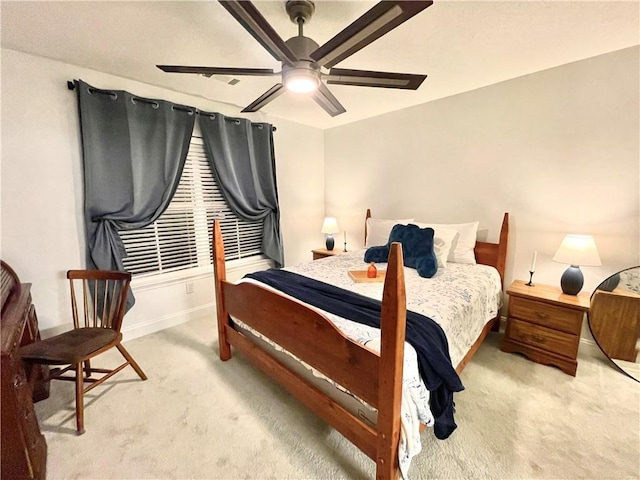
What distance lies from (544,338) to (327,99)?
8.05 ft

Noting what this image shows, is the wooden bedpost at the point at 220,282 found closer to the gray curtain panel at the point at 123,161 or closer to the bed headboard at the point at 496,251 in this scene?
the gray curtain panel at the point at 123,161

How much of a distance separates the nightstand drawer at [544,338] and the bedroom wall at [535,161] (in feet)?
1.76

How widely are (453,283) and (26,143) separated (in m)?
3.41

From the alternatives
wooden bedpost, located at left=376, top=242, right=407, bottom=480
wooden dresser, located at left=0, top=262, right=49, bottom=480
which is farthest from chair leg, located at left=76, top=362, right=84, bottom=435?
wooden bedpost, located at left=376, top=242, right=407, bottom=480

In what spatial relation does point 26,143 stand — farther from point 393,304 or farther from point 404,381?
point 404,381

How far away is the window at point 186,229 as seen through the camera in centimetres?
271

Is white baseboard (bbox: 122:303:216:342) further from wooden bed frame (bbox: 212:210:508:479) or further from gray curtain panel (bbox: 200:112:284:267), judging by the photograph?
wooden bed frame (bbox: 212:210:508:479)

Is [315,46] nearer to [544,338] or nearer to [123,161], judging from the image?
[123,161]

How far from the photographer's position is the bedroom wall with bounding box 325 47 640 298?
81.1 inches

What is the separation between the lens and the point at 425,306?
5.42 ft

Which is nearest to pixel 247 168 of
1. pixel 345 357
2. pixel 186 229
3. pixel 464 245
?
pixel 186 229

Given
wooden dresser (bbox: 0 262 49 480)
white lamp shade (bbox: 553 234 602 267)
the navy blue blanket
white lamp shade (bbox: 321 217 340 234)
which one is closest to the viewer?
wooden dresser (bbox: 0 262 49 480)

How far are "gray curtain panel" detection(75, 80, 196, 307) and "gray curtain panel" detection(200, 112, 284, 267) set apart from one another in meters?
0.30

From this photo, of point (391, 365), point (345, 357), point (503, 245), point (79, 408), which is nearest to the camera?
point (391, 365)
